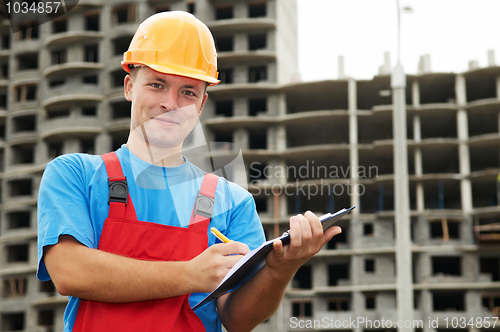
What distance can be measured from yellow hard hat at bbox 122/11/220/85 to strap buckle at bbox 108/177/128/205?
0.50 m

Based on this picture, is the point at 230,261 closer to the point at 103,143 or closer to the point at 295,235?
the point at 295,235

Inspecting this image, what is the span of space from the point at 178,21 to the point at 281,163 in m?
39.7

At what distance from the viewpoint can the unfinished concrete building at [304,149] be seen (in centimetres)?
3847

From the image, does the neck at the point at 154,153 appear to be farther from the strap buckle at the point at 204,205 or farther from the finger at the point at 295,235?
the finger at the point at 295,235

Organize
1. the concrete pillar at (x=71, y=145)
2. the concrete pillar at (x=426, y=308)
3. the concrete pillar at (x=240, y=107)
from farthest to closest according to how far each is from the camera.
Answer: the concrete pillar at (x=71, y=145) → the concrete pillar at (x=240, y=107) → the concrete pillar at (x=426, y=308)

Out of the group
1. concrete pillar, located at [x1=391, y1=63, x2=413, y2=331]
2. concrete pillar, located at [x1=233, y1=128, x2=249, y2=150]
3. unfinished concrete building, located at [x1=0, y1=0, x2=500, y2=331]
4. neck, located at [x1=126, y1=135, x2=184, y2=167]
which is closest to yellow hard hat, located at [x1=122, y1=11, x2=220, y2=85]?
neck, located at [x1=126, y1=135, x2=184, y2=167]

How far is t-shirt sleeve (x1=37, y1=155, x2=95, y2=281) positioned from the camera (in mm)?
1966

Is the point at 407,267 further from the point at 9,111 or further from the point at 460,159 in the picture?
the point at 9,111

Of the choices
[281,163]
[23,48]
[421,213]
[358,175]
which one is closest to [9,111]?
[23,48]

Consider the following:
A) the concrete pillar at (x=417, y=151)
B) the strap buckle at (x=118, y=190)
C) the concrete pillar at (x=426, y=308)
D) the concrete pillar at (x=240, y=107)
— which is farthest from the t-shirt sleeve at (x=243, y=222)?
the concrete pillar at (x=240, y=107)

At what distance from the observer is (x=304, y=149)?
4050 centimetres

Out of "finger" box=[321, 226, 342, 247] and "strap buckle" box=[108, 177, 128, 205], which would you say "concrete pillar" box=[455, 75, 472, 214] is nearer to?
"finger" box=[321, 226, 342, 247]

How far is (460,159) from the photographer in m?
39.7

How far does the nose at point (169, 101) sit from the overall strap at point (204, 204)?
1.09 ft
